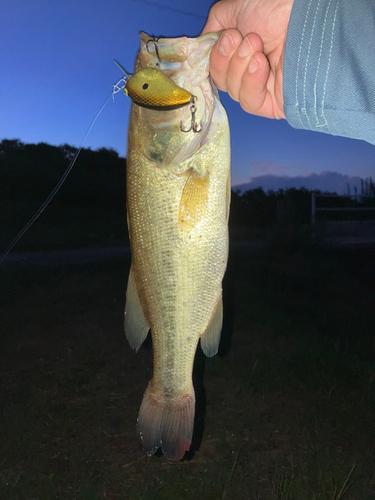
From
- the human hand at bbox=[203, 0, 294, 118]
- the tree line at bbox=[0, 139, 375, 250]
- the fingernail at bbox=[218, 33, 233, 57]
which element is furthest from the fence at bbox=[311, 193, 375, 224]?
the fingernail at bbox=[218, 33, 233, 57]

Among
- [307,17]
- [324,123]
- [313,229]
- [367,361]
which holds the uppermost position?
[307,17]

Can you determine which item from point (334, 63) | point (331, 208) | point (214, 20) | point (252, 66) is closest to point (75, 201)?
point (331, 208)

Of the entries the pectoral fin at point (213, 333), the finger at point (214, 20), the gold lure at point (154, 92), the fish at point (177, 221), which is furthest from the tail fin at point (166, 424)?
the finger at point (214, 20)

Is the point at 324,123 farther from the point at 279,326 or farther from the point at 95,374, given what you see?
the point at 279,326

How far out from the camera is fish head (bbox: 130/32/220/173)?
1.49 meters

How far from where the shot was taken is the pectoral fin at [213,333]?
1703mm

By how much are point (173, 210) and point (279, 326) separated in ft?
16.6

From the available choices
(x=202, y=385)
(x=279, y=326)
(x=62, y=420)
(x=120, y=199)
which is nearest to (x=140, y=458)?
(x=62, y=420)

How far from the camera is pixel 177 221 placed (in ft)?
5.08

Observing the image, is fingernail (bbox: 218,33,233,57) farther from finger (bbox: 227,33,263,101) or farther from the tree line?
the tree line

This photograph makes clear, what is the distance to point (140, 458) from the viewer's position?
3.56m

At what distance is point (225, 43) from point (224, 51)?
3cm

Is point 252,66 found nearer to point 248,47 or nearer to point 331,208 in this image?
point 248,47

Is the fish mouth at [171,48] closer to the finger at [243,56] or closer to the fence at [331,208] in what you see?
the finger at [243,56]
